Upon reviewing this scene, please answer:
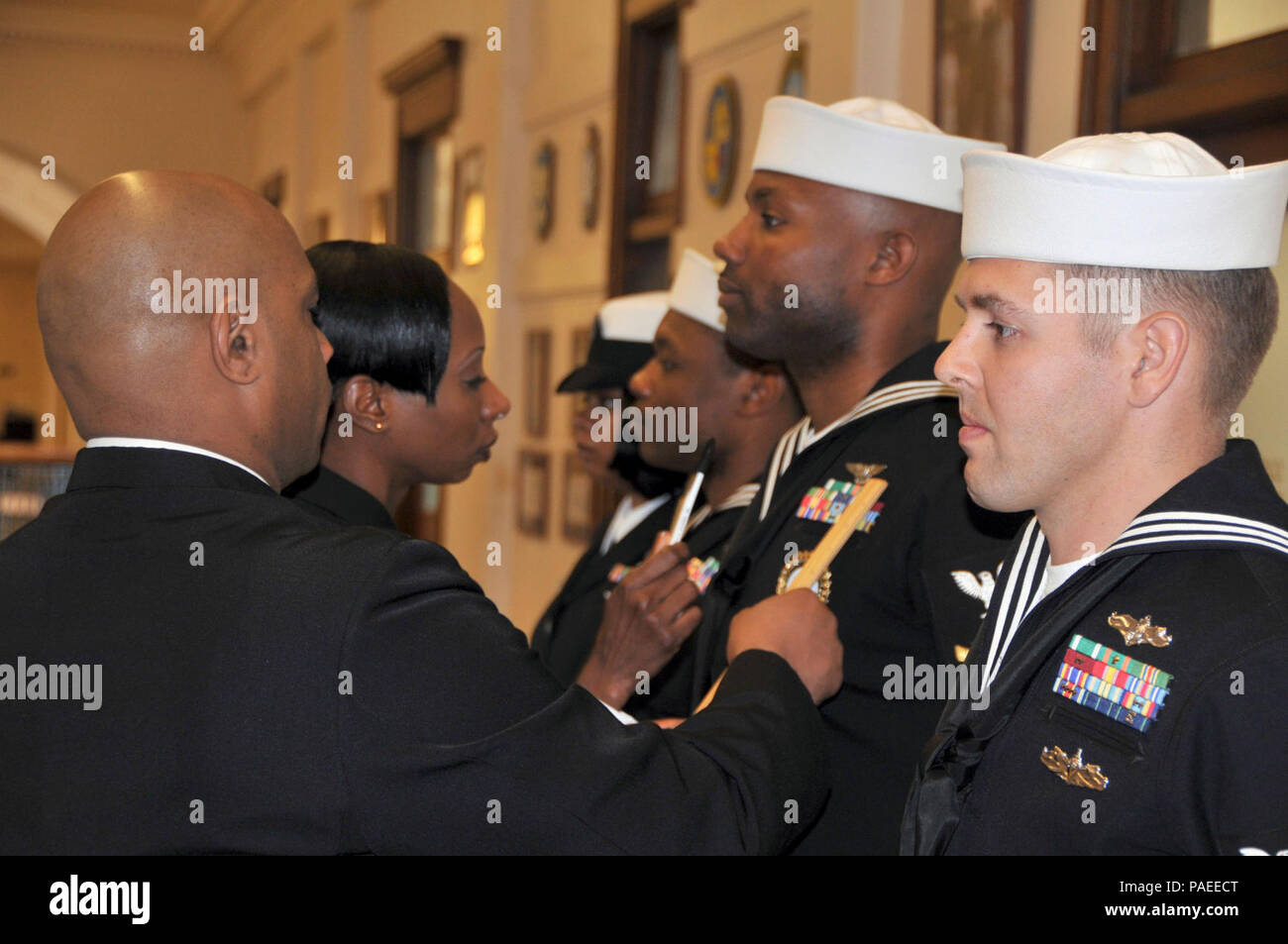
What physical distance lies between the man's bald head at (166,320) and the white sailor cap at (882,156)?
4.39 ft

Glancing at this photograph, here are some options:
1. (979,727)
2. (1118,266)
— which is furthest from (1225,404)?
(979,727)

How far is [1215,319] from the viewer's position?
4.94ft

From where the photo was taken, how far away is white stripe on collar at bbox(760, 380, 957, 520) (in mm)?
2373

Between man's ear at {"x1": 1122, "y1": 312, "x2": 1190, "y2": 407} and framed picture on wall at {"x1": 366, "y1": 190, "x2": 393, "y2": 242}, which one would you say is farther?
framed picture on wall at {"x1": 366, "y1": 190, "x2": 393, "y2": 242}

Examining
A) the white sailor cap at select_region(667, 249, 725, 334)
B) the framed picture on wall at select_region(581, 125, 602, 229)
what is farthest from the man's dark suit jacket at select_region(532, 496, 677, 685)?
Answer: the framed picture on wall at select_region(581, 125, 602, 229)

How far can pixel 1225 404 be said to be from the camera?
1.52m

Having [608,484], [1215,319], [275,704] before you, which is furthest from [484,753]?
[608,484]

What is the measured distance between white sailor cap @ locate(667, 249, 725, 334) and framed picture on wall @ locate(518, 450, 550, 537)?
335 cm

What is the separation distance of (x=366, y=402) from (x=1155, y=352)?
4.47 feet

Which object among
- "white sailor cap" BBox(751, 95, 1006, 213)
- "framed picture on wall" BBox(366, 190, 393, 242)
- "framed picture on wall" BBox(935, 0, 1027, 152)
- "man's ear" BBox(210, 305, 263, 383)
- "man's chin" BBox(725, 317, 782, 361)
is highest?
"framed picture on wall" BBox(366, 190, 393, 242)

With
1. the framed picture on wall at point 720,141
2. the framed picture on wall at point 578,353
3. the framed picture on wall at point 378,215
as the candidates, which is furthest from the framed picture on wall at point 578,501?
the framed picture on wall at point 378,215

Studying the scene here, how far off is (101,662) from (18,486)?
13.7ft

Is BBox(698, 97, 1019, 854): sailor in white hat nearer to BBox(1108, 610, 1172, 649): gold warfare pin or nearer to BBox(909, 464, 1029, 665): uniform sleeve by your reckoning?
BBox(909, 464, 1029, 665): uniform sleeve

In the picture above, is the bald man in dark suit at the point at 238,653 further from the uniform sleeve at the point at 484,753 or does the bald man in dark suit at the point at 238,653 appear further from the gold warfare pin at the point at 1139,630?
the gold warfare pin at the point at 1139,630
